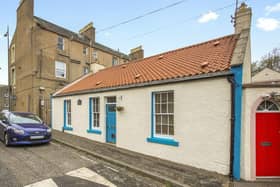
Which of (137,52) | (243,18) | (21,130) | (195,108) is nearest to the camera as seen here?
(195,108)

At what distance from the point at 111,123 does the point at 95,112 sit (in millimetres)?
1659

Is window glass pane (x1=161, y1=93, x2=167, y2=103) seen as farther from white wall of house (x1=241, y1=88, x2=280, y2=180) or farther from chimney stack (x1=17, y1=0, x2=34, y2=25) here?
chimney stack (x1=17, y1=0, x2=34, y2=25)

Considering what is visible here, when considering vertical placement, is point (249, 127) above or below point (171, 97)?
below

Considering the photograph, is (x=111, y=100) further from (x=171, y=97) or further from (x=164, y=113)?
(x=171, y=97)

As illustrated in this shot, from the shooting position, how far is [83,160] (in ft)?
22.0

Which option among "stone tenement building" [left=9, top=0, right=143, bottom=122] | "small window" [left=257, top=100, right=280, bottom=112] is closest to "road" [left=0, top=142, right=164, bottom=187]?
"small window" [left=257, top=100, right=280, bottom=112]

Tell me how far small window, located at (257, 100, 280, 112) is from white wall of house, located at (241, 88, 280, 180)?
20cm

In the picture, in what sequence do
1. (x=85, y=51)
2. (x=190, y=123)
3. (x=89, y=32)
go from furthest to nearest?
(x=89, y=32)
(x=85, y=51)
(x=190, y=123)

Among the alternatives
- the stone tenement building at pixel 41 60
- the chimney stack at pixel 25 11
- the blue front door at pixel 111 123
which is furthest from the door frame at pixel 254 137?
the chimney stack at pixel 25 11

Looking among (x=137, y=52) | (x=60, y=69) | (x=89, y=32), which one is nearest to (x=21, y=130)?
(x=60, y=69)

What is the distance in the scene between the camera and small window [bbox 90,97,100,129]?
10445 mm

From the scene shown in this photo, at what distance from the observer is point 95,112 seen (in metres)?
10.6

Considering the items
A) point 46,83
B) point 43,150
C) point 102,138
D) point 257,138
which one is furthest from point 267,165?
point 46,83

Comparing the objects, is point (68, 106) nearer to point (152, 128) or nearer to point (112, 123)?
point (112, 123)
